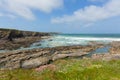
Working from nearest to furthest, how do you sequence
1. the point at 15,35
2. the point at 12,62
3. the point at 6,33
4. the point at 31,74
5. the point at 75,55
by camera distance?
the point at 31,74 < the point at 12,62 < the point at 75,55 < the point at 6,33 < the point at 15,35

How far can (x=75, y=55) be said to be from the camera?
4719 cm

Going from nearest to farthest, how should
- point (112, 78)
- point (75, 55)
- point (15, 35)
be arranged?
point (112, 78), point (75, 55), point (15, 35)

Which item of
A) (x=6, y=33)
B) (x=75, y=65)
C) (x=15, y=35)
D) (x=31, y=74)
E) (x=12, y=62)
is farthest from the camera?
(x=15, y=35)

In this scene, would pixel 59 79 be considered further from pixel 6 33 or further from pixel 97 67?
pixel 6 33

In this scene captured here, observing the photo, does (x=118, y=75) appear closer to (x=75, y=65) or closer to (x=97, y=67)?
(x=97, y=67)

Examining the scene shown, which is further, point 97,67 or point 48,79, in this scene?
point 97,67

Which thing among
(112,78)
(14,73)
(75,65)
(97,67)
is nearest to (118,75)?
(112,78)

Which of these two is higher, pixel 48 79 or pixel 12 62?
pixel 48 79

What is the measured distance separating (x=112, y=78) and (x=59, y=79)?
4.76 metres

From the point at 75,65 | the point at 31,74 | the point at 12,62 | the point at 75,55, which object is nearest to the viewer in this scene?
the point at 31,74

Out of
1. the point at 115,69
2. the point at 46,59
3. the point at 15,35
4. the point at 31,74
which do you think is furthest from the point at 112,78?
the point at 15,35

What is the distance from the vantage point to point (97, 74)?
19344 millimetres

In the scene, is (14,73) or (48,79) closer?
(48,79)

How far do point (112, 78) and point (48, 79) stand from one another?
5752 mm
